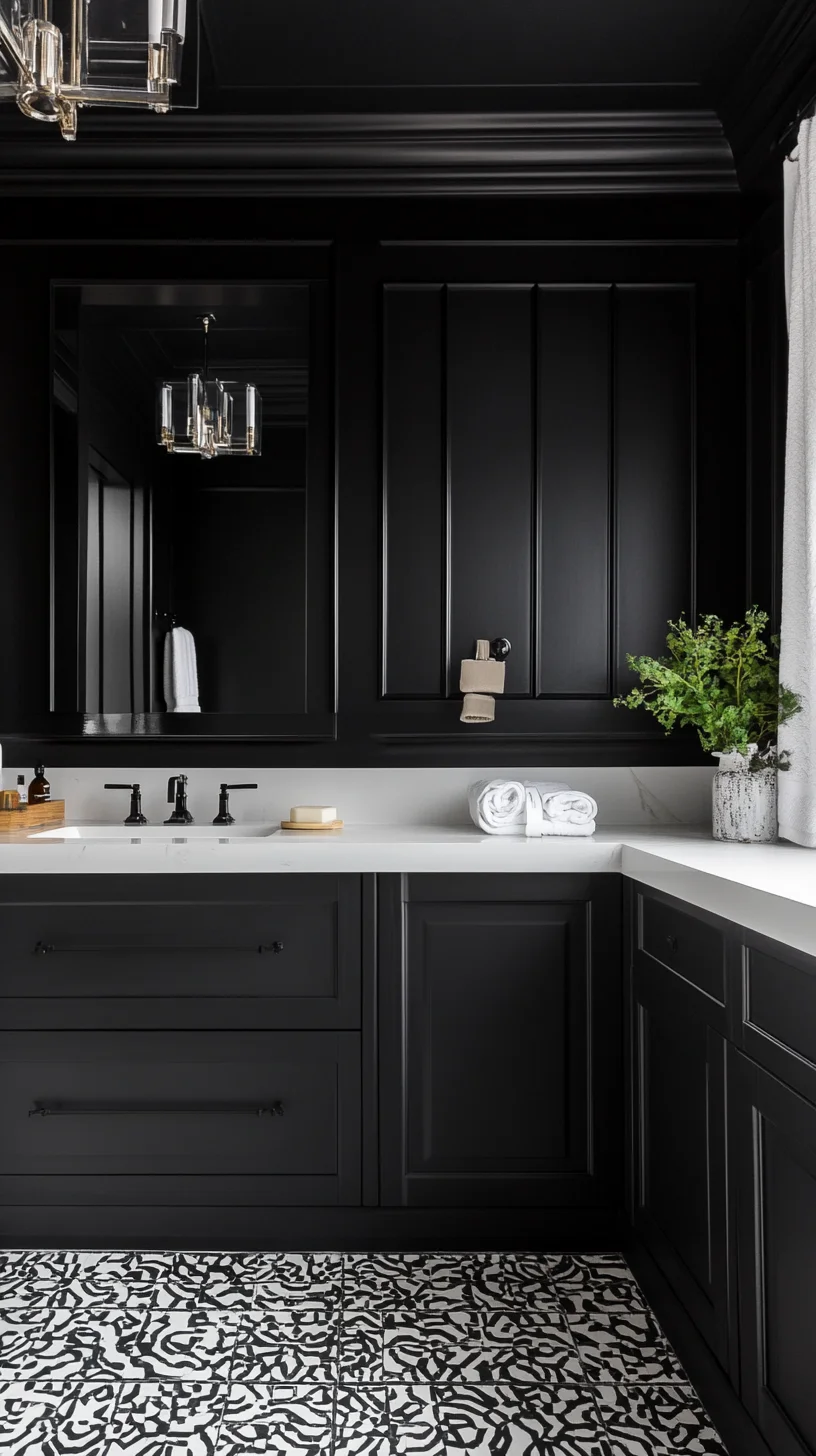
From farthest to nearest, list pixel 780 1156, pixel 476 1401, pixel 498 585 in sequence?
pixel 498 585
pixel 476 1401
pixel 780 1156

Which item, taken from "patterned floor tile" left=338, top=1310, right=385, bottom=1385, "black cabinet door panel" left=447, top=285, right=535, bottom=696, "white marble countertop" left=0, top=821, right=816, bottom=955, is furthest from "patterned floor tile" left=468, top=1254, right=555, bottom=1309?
"black cabinet door panel" left=447, top=285, right=535, bottom=696

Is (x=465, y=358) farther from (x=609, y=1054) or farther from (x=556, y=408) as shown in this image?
(x=609, y=1054)

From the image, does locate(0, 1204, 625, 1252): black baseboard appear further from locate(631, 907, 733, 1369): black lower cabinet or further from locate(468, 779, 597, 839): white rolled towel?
locate(468, 779, 597, 839): white rolled towel

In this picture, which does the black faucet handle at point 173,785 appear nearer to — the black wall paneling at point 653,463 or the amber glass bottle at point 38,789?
the amber glass bottle at point 38,789

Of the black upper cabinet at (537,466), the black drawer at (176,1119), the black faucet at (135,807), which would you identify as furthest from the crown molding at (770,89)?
the black drawer at (176,1119)

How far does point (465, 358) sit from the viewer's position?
2.68 meters

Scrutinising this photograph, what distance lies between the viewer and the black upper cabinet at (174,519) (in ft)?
8.83

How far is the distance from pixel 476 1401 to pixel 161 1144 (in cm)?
86

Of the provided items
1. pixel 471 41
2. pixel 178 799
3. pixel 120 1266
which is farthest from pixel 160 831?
pixel 471 41

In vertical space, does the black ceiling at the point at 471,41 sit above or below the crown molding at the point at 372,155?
above

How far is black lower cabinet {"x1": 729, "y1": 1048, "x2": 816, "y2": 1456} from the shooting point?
1.26 metres

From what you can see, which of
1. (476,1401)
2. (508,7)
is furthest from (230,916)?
(508,7)

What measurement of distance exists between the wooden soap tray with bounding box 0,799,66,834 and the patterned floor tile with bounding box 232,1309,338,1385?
4.00ft

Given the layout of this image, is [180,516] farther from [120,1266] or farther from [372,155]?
[120,1266]
